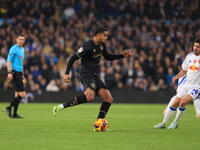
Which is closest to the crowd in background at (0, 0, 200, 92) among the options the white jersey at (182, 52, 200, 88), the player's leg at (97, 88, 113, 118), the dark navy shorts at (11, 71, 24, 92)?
the dark navy shorts at (11, 71, 24, 92)

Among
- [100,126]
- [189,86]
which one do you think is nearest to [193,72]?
[189,86]

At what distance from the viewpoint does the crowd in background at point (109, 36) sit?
60.0 ft

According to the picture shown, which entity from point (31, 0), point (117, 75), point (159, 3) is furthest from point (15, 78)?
point (159, 3)

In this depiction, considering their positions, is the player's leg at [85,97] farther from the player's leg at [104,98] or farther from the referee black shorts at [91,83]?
the player's leg at [104,98]

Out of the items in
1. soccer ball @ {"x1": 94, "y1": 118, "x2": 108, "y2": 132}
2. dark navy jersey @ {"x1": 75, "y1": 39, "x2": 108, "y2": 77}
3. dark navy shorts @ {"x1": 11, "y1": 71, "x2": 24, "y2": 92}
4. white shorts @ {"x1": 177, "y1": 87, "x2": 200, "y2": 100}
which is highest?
dark navy jersey @ {"x1": 75, "y1": 39, "x2": 108, "y2": 77}

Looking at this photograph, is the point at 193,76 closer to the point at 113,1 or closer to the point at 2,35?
the point at 2,35

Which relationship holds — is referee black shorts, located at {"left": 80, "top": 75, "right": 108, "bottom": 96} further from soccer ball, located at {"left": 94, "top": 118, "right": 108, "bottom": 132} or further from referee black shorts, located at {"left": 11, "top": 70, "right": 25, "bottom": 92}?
referee black shorts, located at {"left": 11, "top": 70, "right": 25, "bottom": 92}

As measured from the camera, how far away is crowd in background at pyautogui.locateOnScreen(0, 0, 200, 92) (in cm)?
1828

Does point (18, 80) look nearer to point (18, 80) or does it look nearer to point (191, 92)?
point (18, 80)

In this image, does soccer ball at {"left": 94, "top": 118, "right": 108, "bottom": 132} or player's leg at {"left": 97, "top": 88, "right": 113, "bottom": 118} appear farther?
player's leg at {"left": 97, "top": 88, "right": 113, "bottom": 118}

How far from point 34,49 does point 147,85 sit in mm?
6379

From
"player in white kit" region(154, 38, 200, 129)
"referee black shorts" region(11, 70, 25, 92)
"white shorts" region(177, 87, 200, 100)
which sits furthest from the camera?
"referee black shorts" region(11, 70, 25, 92)

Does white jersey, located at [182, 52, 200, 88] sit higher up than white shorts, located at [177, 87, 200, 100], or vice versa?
white jersey, located at [182, 52, 200, 88]

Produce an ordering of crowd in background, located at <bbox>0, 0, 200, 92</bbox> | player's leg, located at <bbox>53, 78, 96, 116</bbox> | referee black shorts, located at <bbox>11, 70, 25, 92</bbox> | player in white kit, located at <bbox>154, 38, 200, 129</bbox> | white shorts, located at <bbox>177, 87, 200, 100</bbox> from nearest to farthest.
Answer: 1. player's leg, located at <bbox>53, 78, 96, 116</bbox>
2. white shorts, located at <bbox>177, 87, 200, 100</bbox>
3. player in white kit, located at <bbox>154, 38, 200, 129</bbox>
4. referee black shorts, located at <bbox>11, 70, 25, 92</bbox>
5. crowd in background, located at <bbox>0, 0, 200, 92</bbox>
